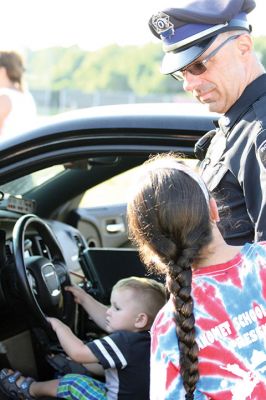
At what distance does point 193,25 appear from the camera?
2.12m

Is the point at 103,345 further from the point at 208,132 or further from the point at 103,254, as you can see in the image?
the point at 103,254

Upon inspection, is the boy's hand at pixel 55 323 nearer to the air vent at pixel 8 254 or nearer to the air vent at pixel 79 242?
the air vent at pixel 8 254

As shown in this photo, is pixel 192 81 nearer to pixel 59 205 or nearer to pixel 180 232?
pixel 180 232

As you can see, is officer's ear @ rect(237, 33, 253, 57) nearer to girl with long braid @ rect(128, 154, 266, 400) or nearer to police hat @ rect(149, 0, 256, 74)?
police hat @ rect(149, 0, 256, 74)

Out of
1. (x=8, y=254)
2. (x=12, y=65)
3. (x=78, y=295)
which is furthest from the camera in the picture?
(x=12, y=65)

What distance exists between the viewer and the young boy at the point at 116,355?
239cm

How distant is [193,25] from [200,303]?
2.71 ft

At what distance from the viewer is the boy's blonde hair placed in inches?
100.0

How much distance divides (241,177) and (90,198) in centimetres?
215

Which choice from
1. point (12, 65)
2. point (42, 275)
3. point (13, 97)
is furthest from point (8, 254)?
point (12, 65)

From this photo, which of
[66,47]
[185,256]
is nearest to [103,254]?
[185,256]

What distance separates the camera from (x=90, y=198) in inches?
162

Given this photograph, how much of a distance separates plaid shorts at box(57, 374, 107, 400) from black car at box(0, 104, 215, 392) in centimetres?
18

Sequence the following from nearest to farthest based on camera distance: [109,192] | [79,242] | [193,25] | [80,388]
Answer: [193,25], [80,388], [79,242], [109,192]
